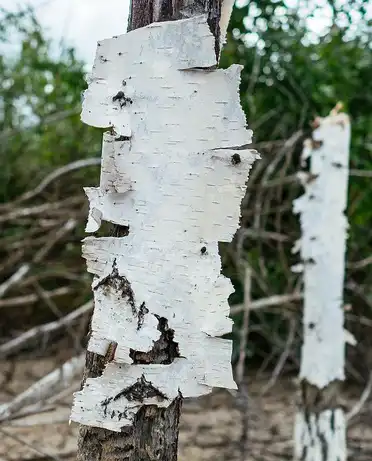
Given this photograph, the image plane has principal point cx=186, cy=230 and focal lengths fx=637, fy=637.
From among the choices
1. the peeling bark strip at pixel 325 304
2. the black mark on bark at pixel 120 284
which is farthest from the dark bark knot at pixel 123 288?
the peeling bark strip at pixel 325 304

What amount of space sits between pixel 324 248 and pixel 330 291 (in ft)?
0.40

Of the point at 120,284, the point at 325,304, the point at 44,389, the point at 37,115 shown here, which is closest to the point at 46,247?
the point at 37,115

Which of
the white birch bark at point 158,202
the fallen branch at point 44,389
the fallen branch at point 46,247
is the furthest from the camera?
the fallen branch at point 46,247

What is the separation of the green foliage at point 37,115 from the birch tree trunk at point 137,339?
1.83 metres

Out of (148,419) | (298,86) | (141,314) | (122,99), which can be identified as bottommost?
(148,419)

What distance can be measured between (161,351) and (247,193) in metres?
1.90

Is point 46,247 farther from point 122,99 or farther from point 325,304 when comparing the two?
point 122,99

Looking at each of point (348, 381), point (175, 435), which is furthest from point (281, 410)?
point (175, 435)

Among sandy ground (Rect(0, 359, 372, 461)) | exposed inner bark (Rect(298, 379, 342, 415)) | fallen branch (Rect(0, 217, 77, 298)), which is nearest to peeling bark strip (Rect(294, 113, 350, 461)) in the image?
exposed inner bark (Rect(298, 379, 342, 415))

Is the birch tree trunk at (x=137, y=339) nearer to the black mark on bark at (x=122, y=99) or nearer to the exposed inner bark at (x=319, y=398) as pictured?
the black mark on bark at (x=122, y=99)

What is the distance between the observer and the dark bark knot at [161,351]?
28.4 inches

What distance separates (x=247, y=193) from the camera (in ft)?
8.48

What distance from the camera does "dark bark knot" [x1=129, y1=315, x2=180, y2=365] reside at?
0.72 m

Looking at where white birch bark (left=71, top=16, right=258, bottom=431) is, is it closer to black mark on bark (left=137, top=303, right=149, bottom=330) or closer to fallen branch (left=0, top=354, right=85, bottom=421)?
black mark on bark (left=137, top=303, right=149, bottom=330)
